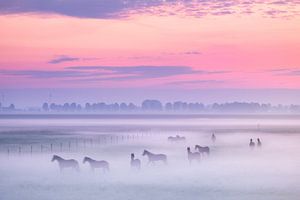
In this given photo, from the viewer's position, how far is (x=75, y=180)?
33.1 meters

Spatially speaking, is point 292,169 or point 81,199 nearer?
point 81,199

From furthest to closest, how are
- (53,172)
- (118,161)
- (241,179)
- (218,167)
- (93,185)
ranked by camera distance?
(118,161)
(218,167)
(53,172)
(241,179)
(93,185)

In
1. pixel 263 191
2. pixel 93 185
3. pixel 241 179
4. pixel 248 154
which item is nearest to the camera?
→ pixel 263 191

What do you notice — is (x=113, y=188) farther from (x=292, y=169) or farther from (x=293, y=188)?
(x=292, y=169)

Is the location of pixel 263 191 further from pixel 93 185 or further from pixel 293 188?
pixel 93 185

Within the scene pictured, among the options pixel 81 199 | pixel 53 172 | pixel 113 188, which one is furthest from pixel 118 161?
pixel 81 199

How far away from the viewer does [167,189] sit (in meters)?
29.8

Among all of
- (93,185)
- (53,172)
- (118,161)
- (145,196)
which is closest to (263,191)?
(145,196)

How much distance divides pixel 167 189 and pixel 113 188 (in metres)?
3.02

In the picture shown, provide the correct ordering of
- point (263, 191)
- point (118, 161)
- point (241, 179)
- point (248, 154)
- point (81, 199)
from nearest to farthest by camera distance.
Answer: point (81, 199) → point (263, 191) → point (241, 179) → point (118, 161) → point (248, 154)

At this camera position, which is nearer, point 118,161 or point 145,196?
point 145,196

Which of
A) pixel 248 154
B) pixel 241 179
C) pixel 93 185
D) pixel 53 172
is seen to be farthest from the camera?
pixel 248 154

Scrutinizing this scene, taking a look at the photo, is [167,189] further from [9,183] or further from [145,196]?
[9,183]

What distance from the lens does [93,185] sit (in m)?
31.2
